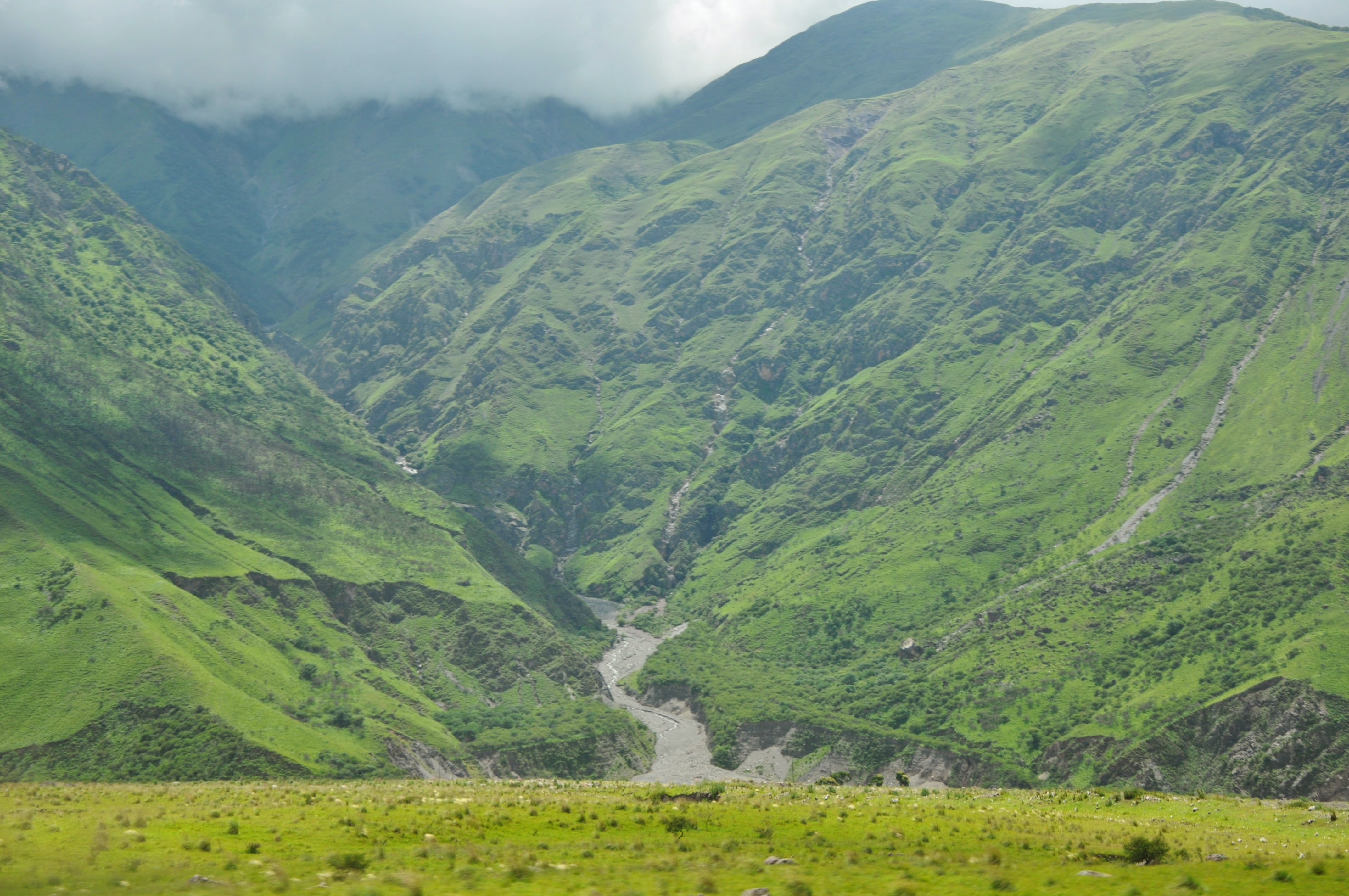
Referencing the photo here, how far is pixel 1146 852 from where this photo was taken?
53.8 metres

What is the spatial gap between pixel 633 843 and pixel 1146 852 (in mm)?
26376

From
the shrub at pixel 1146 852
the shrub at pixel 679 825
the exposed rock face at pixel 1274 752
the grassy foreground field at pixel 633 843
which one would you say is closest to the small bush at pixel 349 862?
the grassy foreground field at pixel 633 843

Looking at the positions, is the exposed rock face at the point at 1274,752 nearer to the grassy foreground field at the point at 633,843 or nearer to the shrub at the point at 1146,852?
the grassy foreground field at the point at 633,843

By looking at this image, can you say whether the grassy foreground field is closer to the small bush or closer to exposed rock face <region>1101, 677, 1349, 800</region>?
the small bush

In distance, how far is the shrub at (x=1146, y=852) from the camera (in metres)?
53.3

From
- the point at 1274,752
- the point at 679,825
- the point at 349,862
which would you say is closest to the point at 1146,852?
the point at 679,825

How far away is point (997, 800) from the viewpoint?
88.2 metres

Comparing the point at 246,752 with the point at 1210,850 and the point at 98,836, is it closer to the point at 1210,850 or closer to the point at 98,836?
the point at 98,836

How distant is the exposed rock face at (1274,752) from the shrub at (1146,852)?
486 feet

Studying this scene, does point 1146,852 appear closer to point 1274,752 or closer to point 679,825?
point 679,825

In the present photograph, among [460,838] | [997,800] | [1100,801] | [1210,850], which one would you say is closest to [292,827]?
[460,838]

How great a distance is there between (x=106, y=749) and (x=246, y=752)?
857 inches

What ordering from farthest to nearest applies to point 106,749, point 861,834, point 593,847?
point 106,749 < point 861,834 < point 593,847

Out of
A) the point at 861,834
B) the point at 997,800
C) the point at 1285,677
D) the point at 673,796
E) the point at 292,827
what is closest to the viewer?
the point at 292,827
